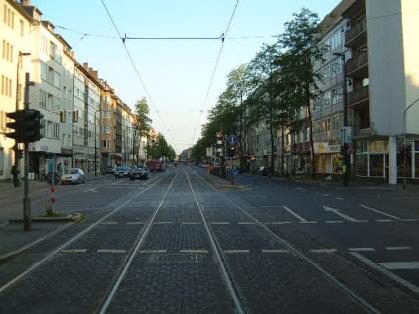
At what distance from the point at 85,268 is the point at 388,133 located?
3929cm

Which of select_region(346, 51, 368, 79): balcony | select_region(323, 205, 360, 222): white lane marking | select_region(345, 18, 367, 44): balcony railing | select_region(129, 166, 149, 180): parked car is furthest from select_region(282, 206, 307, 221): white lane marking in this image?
select_region(129, 166, 149, 180): parked car

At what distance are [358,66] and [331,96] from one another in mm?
10087

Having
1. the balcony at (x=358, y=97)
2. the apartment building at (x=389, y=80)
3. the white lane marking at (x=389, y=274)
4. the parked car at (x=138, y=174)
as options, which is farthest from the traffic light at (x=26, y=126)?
the parked car at (x=138, y=174)

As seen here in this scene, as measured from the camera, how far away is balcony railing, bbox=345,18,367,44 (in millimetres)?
47081

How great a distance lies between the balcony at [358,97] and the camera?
47.1 m

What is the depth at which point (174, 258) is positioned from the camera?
1041 centimetres

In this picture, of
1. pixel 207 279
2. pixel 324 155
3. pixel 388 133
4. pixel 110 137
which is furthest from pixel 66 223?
pixel 110 137

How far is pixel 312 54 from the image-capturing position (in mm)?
51688

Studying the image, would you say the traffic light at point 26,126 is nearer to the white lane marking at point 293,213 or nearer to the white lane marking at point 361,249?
the white lane marking at point 293,213

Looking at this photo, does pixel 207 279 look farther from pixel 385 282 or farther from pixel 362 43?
pixel 362 43

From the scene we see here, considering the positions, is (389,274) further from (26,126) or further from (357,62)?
(357,62)

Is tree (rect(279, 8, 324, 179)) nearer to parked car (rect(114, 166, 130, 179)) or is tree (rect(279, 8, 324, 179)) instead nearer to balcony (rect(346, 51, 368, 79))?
balcony (rect(346, 51, 368, 79))

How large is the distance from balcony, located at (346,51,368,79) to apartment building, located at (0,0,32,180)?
96.5ft

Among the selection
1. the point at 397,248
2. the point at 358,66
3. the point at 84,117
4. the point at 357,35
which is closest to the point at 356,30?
the point at 357,35
